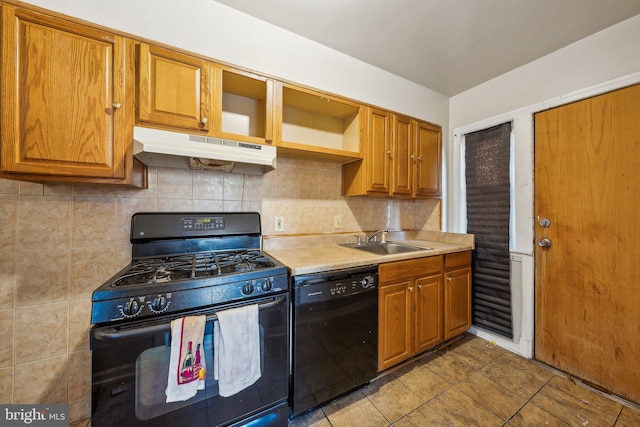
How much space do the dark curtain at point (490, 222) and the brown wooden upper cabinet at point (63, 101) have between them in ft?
9.28

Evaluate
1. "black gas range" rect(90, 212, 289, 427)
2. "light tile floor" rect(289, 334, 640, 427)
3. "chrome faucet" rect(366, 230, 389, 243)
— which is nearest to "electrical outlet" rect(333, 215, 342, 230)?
"chrome faucet" rect(366, 230, 389, 243)

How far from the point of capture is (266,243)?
1793mm

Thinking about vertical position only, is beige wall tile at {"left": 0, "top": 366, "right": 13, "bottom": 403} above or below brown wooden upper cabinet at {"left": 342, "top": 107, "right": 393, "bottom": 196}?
below

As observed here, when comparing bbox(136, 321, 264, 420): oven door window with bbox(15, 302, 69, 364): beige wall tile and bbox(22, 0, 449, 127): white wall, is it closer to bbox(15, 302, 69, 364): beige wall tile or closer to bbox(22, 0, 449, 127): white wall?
bbox(15, 302, 69, 364): beige wall tile

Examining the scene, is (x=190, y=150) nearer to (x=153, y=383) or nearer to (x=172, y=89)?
(x=172, y=89)

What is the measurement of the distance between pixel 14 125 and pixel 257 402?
1701 mm

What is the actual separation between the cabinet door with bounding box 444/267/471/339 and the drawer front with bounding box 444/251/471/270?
45 millimetres

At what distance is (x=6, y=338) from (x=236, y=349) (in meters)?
1.23

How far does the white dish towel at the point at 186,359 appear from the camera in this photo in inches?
37.2

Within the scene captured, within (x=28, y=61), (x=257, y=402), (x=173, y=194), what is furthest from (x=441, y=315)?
(x=28, y=61)

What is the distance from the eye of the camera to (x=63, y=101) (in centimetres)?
108

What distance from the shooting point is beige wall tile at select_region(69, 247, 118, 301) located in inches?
51.0

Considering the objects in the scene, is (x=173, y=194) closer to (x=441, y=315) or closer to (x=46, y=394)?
(x=46, y=394)

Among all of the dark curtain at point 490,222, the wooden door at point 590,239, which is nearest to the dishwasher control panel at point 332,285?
the dark curtain at point 490,222
